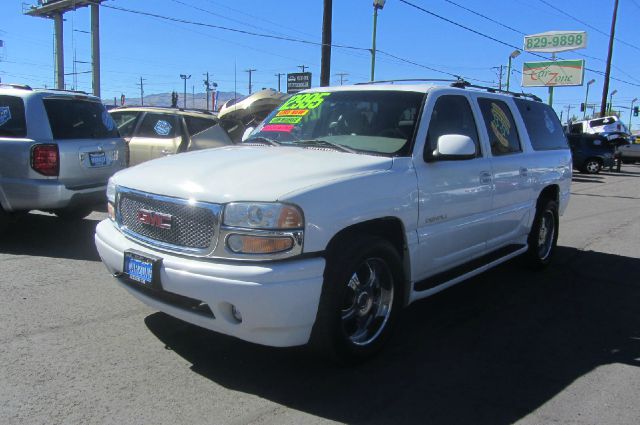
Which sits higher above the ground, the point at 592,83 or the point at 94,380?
the point at 592,83

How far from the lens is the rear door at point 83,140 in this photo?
6.45m

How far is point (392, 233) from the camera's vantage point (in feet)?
12.7

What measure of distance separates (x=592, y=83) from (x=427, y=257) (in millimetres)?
67355

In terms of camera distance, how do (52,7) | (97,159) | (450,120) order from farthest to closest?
1. (52,7)
2. (97,159)
3. (450,120)

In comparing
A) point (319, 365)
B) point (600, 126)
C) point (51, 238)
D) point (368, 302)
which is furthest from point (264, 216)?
point (600, 126)

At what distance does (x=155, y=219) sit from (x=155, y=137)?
24.0ft

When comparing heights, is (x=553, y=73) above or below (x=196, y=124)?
above

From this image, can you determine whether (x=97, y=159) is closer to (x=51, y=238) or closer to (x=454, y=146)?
(x=51, y=238)

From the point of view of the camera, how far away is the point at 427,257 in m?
4.13

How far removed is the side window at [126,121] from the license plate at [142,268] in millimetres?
7663

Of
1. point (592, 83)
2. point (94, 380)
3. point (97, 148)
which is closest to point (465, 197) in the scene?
point (94, 380)

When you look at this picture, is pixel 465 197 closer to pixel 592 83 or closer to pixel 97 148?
pixel 97 148

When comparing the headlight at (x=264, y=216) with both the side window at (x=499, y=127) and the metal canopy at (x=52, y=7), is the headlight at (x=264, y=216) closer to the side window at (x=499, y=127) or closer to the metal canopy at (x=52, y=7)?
the side window at (x=499, y=127)

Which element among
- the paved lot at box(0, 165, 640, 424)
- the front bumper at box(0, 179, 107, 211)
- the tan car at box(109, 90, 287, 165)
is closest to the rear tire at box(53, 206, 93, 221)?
the front bumper at box(0, 179, 107, 211)
